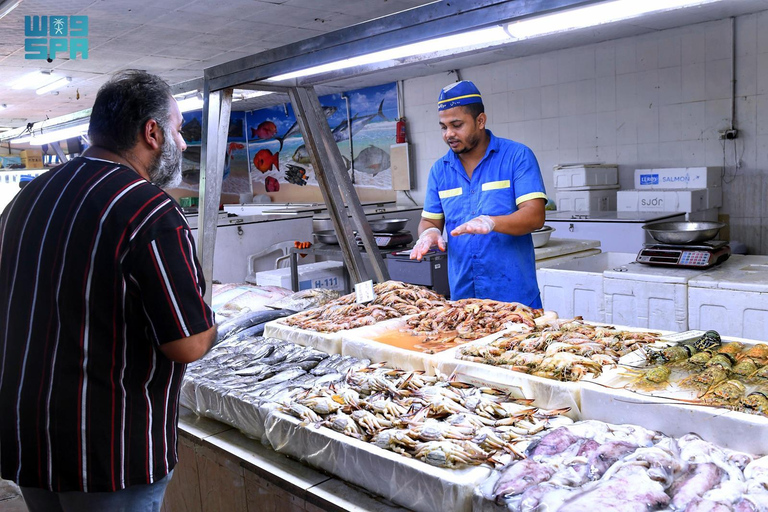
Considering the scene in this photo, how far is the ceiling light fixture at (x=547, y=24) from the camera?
1.69 metres

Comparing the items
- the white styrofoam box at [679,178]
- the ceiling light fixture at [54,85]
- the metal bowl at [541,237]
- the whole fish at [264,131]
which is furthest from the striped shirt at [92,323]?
the whole fish at [264,131]

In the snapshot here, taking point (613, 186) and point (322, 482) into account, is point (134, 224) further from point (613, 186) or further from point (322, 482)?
point (613, 186)

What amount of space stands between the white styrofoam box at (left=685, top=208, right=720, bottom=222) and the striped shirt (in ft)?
22.4

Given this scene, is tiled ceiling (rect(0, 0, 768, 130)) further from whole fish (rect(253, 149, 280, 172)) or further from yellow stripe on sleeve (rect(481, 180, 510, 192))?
whole fish (rect(253, 149, 280, 172))

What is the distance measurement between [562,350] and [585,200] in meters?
6.32

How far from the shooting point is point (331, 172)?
3479 millimetres

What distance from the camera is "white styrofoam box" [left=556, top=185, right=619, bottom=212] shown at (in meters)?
8.10

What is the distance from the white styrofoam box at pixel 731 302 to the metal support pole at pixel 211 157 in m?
2.98

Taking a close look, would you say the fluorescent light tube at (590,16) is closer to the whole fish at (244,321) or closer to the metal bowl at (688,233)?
the whole fish at (244,321)

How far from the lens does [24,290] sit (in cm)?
162

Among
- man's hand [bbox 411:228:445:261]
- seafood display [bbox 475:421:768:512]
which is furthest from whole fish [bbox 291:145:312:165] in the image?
seafood display [bbox 475:421:768:512]

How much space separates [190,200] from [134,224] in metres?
12.5

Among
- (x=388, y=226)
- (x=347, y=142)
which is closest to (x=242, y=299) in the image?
(x=388, y=226)

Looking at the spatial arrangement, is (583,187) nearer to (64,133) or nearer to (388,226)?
(388,226)
